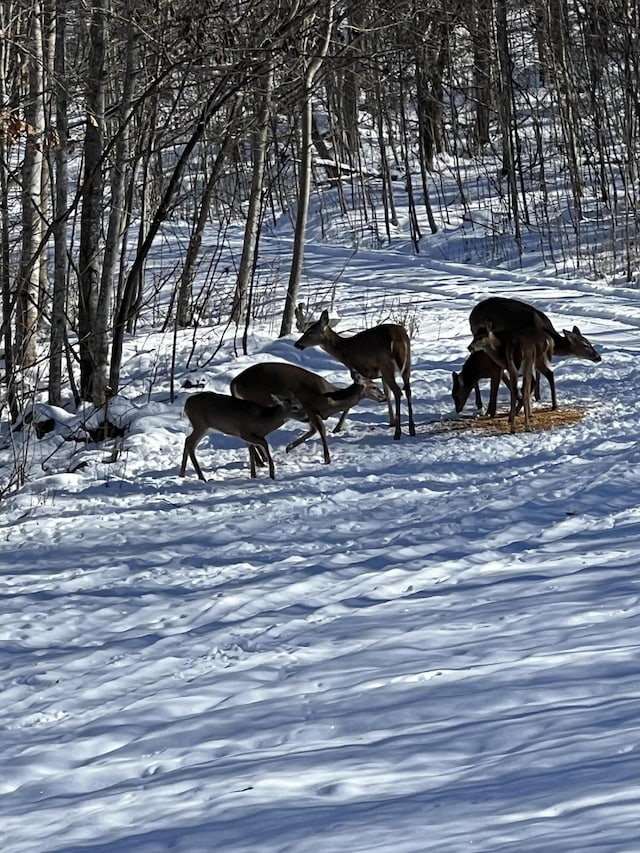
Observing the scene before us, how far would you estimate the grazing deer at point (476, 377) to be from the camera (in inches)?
514

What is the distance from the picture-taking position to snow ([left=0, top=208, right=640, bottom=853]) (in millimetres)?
4492

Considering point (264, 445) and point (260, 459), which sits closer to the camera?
point (264, 445)

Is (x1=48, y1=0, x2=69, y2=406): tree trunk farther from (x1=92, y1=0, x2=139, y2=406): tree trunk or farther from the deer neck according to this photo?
the deer neck

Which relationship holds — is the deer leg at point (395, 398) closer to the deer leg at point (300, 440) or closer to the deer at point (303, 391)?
the deer at point (303, 391)

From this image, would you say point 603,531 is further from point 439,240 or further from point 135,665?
point 439,240

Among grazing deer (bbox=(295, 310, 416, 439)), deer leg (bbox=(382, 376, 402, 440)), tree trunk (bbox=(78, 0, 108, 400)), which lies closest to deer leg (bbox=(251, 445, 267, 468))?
grazing deer (bbox=(295, 310, 416, 439))

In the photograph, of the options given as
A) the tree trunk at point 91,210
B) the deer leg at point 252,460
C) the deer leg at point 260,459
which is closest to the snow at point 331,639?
the deer leg at point 252,460

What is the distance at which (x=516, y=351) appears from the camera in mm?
12289

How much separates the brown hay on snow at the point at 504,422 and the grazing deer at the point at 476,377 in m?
0.17

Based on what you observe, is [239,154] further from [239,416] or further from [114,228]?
[239,416]

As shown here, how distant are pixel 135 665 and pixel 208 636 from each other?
21.5 inches

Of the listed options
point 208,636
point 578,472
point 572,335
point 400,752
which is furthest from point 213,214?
point 400,752

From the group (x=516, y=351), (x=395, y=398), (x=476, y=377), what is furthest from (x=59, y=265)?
(x=516, y=351)

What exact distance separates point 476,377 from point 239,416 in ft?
10.6
